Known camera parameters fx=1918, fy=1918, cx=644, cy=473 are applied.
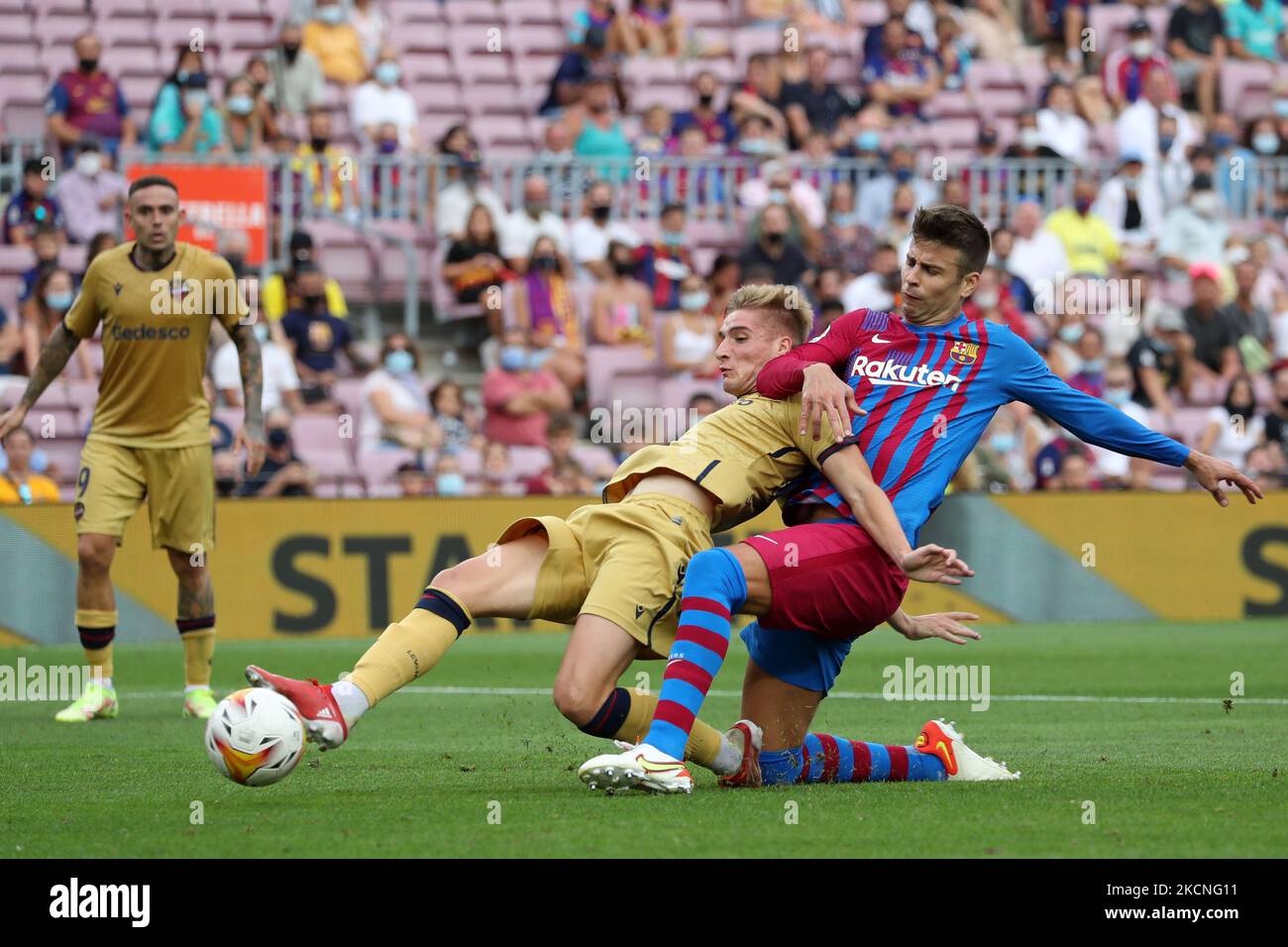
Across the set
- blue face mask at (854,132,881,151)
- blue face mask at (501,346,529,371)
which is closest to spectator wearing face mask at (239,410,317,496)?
blue face mask at (501,346,529,371)

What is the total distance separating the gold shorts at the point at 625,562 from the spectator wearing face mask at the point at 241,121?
12255 mm

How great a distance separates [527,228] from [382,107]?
7.37 ft

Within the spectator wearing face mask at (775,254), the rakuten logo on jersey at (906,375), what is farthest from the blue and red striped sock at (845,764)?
the spectator wearing face mask at (775,254)

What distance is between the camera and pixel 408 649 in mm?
6109

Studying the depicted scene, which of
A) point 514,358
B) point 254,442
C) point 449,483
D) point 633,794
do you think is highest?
point 254,442

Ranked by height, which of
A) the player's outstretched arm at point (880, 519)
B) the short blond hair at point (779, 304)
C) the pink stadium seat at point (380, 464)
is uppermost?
the short blond hair at point (779, 304)

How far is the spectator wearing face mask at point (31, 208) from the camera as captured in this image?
16.7 metres

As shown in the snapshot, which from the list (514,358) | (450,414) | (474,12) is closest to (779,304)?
(450,414)

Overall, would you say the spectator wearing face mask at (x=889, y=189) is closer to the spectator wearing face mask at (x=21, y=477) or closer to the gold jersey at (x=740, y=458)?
the spectator wearing face mask at (x=21, y=477)

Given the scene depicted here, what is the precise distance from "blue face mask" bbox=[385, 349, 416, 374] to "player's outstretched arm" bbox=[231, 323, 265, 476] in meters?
6.65

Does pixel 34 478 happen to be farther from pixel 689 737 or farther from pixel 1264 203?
pixel 1264 203

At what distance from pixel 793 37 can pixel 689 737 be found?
51.6ft

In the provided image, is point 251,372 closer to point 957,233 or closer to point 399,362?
point 957,233
